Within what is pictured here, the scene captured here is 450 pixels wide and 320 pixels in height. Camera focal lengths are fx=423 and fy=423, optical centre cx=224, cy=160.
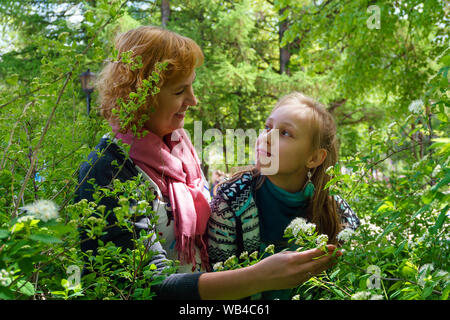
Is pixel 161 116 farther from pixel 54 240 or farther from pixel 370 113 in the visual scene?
pixel 370 113

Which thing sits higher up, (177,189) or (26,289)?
(177,189)

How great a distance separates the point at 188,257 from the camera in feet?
5.92

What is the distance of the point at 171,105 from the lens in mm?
1870

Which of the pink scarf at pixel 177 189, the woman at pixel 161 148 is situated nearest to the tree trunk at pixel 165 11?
the woman at pixel 161 148

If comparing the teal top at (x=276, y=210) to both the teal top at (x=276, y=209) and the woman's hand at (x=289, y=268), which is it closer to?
the teal top at (x=276, y=209)

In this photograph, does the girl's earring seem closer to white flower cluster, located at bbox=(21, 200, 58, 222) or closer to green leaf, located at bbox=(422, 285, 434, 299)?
green leaf, located at bbox=(422, 285, 434, 299)

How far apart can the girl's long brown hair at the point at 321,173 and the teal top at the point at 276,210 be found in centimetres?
4

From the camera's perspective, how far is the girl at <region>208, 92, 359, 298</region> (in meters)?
1.91

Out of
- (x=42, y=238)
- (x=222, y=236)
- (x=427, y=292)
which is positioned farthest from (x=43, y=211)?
(x=222, y=236)

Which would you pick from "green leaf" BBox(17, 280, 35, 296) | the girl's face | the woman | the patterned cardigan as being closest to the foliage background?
"green leaf" BBox(17, 280, 35, 296)

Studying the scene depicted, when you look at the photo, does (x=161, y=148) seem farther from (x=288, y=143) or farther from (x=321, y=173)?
(x=321, y=173)

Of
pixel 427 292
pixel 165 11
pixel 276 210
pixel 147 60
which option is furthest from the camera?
pixel 165 11

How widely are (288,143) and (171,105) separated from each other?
0.59m

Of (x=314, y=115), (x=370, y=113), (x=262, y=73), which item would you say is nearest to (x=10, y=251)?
(x=314, y=115)
